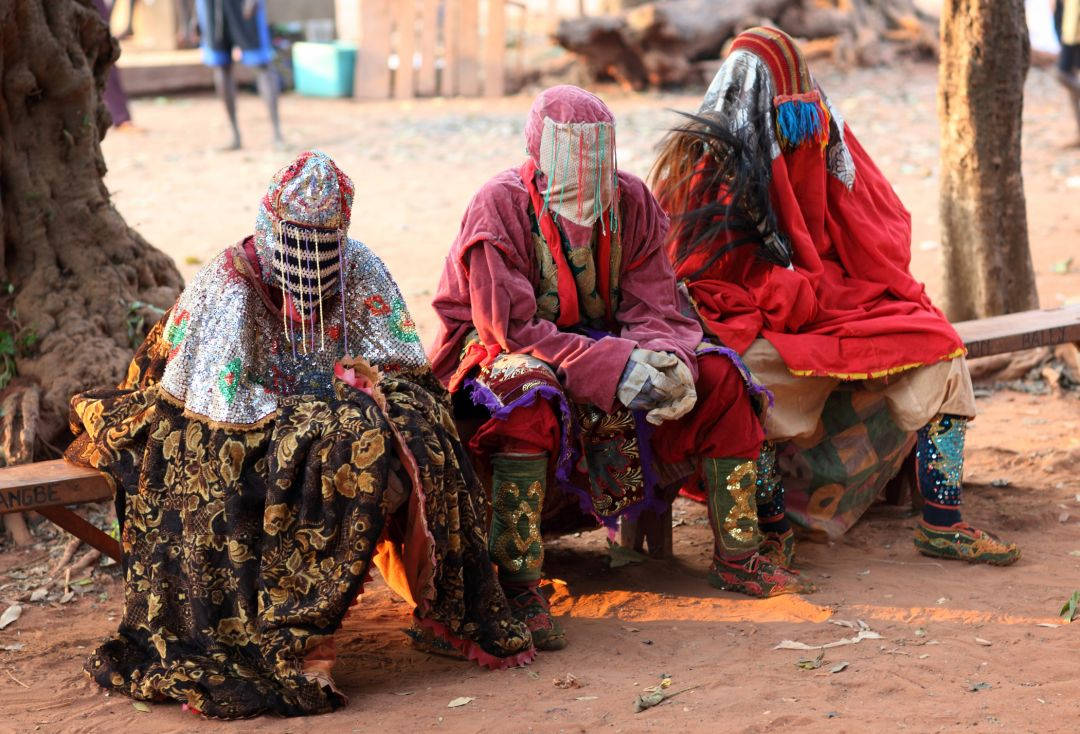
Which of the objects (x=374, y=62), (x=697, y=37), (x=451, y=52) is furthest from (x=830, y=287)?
(x=374, y=62)

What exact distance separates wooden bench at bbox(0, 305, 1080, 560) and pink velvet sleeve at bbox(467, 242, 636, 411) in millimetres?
832

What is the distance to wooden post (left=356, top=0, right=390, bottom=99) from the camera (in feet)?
55.0

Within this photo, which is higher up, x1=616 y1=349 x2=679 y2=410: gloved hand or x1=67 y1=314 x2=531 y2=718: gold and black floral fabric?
x1=616 y1=349 x2=679 y2=410: gloved hand

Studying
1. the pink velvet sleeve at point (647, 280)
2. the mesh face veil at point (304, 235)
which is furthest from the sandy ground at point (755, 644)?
the mesh face veil at point (304, 235)

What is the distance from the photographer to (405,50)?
1678 cm

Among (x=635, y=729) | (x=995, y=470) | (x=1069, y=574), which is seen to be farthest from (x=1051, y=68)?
(x=635, y=729)

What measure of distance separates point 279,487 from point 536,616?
3.05 feet

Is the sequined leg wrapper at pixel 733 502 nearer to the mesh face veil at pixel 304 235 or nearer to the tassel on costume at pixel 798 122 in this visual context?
the tassel on costume at pixel 798 122

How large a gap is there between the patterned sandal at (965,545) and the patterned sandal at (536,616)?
56.9 inches

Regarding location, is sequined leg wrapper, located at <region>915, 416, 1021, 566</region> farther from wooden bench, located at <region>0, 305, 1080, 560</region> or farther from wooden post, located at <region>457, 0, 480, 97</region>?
wooden post, located at <region>457, 0, 480, 97</region>

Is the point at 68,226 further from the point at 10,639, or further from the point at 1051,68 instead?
the point at 1051,68

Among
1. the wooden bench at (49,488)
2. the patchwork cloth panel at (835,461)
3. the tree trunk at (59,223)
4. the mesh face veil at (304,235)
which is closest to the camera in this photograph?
the mesh face veil at (304,235)

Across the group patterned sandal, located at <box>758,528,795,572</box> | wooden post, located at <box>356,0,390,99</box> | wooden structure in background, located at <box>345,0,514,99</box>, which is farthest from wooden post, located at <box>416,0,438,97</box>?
patterned sandal, located at <box>758,528,795,572</box>

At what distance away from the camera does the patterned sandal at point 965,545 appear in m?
4.42
